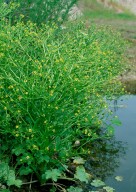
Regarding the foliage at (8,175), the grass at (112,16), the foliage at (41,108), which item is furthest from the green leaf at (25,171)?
the grass at (112,16)

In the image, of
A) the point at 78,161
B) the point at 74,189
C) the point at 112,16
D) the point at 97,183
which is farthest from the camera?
the point at 112,16

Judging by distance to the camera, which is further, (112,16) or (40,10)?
(112,16)

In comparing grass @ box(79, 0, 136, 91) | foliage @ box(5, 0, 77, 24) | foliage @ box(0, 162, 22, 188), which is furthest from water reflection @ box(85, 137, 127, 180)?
grass @ box(79, 0, 136, 91)

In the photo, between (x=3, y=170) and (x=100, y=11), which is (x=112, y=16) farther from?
(x=3, y=170)

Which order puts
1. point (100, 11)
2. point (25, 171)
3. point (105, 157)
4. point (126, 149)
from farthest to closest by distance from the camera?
point (100, 11), point (126, 149), point (105, 157), point (25, 171)

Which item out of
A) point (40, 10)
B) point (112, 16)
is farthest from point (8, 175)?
point (112, 16)

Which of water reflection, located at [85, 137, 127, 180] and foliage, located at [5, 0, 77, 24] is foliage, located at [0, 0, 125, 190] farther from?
foliage, located at [5, 0, 77, 24]

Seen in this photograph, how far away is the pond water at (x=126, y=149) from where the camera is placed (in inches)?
288

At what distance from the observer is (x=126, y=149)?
8.74m

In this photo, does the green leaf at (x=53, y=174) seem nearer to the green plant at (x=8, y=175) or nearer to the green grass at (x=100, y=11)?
the green plant at (x=8, y=175)

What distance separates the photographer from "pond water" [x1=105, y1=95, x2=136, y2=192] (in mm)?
7305

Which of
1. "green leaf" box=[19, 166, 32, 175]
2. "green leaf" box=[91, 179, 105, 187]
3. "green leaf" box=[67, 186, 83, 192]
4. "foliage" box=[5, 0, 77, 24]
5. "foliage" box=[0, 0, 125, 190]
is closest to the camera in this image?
"foliage" box=[0, 0, 125, 190]

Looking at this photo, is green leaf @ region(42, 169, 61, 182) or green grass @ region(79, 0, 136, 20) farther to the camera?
green grass @ region(79, 0, 136, 20)

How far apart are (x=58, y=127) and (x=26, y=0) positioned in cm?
605
